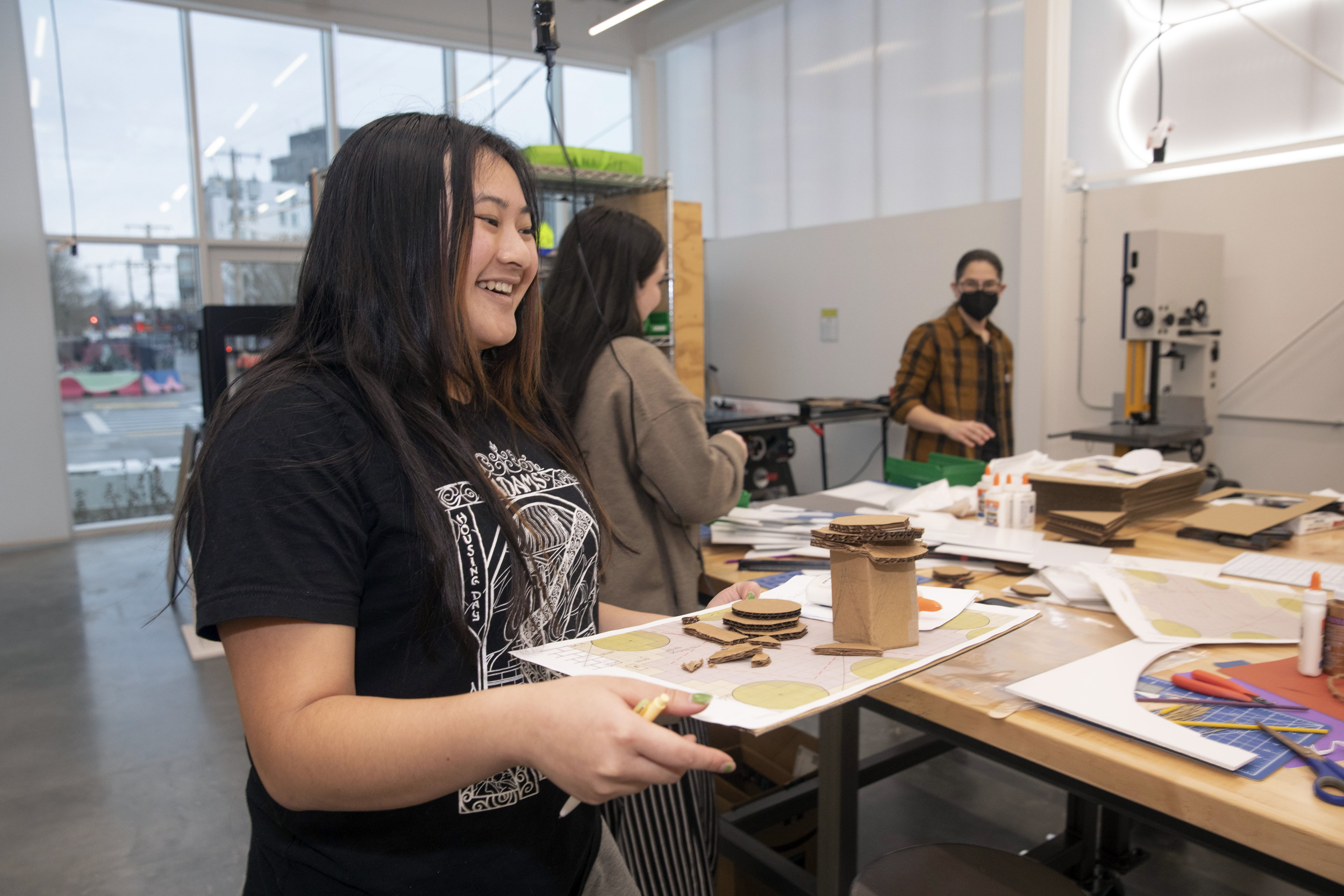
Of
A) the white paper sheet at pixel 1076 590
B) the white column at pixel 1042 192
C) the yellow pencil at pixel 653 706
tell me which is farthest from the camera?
the white column at pixel 1042 192

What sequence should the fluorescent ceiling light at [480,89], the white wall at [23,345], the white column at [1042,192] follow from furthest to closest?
the fluorescent ceiling light at [480,89] < the white wall at [23,345] < the white column at [1042,192]

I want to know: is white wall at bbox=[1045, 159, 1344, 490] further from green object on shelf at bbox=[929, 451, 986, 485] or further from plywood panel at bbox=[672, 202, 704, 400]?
plywood panel at bbox=[672, 202, 704, 400]

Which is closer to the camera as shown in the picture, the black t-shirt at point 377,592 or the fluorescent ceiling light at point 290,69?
the black t-shirt at point 377,592

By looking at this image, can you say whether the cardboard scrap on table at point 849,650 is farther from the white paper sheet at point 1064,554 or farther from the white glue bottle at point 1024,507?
the white glue bottle at point 1024,507

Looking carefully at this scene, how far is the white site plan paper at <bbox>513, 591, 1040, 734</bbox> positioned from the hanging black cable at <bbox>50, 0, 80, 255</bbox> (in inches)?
241

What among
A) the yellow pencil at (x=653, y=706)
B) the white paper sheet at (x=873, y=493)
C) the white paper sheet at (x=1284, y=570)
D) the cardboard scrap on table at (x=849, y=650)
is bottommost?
the white paper sheet at (x=1284, y=570)

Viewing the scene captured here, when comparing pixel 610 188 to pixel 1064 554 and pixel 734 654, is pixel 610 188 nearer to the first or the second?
pixel 1064 554

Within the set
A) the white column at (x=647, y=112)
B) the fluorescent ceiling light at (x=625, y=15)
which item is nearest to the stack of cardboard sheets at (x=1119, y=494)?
the fluorescent ceiling light at (x=625, y=15)

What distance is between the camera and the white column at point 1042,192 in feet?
13.7

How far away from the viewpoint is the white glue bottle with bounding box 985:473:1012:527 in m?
1.86

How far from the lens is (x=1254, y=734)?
36.9 inches

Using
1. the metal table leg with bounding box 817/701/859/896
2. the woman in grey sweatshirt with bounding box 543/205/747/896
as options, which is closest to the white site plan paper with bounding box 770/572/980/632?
the metal table leg with bounding box 817/701/859/896

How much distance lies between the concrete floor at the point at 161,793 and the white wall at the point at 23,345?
204cm

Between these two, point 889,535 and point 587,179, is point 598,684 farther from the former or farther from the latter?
point 587,179
